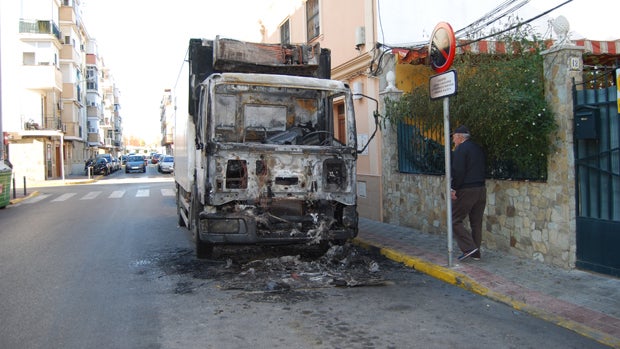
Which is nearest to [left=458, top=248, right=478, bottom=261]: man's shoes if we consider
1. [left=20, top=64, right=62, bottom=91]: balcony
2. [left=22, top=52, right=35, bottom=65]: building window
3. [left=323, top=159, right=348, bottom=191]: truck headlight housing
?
[left=323, top=159, right=348, bottom=191]: truck headlight housing

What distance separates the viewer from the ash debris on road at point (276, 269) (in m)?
5.82

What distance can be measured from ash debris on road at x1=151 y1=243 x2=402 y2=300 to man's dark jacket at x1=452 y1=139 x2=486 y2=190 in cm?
165

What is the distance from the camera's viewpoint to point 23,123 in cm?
3534

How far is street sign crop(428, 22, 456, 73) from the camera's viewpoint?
6.13 m

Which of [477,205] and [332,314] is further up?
[477,205]

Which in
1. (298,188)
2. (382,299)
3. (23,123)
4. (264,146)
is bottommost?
(382,299)

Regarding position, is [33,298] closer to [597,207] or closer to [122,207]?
[597,207]

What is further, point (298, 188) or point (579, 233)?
point (298, 188)

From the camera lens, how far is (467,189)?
657cm

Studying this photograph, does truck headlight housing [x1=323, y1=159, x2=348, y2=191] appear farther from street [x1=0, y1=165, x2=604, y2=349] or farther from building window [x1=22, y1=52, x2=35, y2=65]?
building window [x1=22, y1=52, x2=35, y2=65]

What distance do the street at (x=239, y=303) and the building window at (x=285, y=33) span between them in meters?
10.0

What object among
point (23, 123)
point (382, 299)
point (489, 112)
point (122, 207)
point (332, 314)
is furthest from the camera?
point (23, 123)

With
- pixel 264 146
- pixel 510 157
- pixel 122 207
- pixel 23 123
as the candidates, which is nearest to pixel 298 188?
pixel 264 146

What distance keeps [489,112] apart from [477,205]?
1.28 meters
